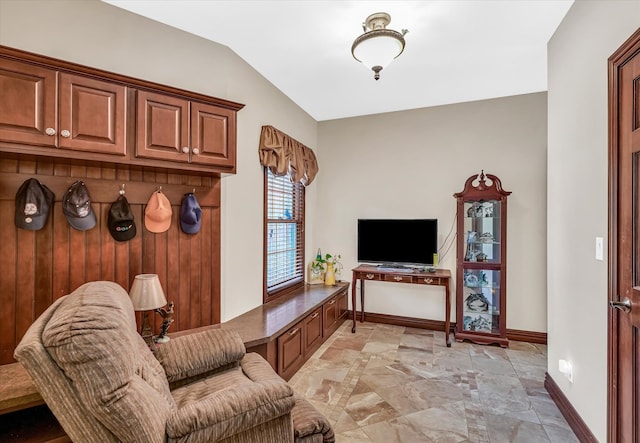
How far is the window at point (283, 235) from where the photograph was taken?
3.32m

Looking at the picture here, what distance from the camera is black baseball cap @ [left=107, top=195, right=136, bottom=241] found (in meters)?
1.97

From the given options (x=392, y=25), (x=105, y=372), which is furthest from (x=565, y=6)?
(x=105, y=372)

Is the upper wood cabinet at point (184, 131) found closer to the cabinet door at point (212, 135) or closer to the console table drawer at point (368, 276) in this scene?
the cabinet door at point (212, 135)

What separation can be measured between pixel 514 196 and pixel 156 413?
3.91m

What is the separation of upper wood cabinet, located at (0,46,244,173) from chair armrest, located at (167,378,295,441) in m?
Result: 1.50

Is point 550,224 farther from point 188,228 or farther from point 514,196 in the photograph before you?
point 188,228

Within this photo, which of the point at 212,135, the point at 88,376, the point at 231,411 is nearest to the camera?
the point at 88,376

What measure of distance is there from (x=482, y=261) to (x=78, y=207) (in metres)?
3.78

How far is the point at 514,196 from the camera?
3502 mm

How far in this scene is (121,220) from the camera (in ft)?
6.52

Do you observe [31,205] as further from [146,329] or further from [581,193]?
[581,193]

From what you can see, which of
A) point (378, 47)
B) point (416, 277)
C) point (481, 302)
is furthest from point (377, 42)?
point (481, 302)

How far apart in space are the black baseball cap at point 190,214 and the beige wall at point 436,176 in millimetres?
2321

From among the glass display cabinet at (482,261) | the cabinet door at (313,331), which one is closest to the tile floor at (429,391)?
the cabinet door at (313,331)
